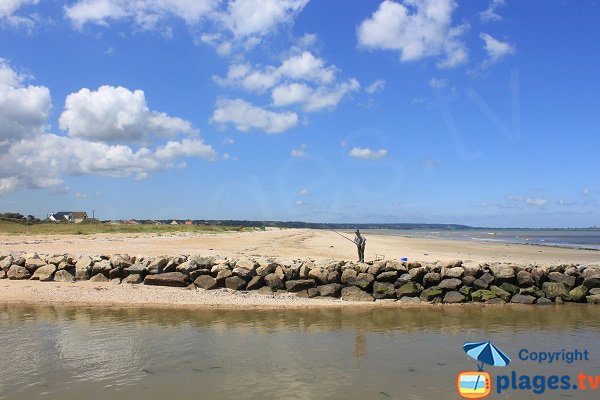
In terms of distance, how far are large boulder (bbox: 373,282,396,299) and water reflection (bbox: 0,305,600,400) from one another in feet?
4.19

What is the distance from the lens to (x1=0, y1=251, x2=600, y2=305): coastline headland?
603 inches

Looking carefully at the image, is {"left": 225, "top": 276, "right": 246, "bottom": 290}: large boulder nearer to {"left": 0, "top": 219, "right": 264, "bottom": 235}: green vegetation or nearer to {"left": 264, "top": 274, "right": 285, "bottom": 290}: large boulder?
{"left": 264, "top": 274, "right": 285, "bottom": 290}: large boulder

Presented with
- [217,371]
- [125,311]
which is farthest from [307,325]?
[125,311]

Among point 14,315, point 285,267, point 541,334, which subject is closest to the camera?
point 541,334

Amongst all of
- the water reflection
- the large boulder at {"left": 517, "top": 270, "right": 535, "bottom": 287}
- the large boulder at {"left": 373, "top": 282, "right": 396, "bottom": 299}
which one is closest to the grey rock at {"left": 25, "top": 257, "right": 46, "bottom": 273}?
the water reflection

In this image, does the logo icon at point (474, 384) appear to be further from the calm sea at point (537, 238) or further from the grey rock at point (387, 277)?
the calm sea at point (537, 238)

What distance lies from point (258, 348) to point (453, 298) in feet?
26.7

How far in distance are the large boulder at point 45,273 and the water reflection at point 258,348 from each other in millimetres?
3319

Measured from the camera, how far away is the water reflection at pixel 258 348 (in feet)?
23.5

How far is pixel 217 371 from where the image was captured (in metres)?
7.89

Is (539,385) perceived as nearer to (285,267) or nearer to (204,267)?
(285,267)

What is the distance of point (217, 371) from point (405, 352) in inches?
143
